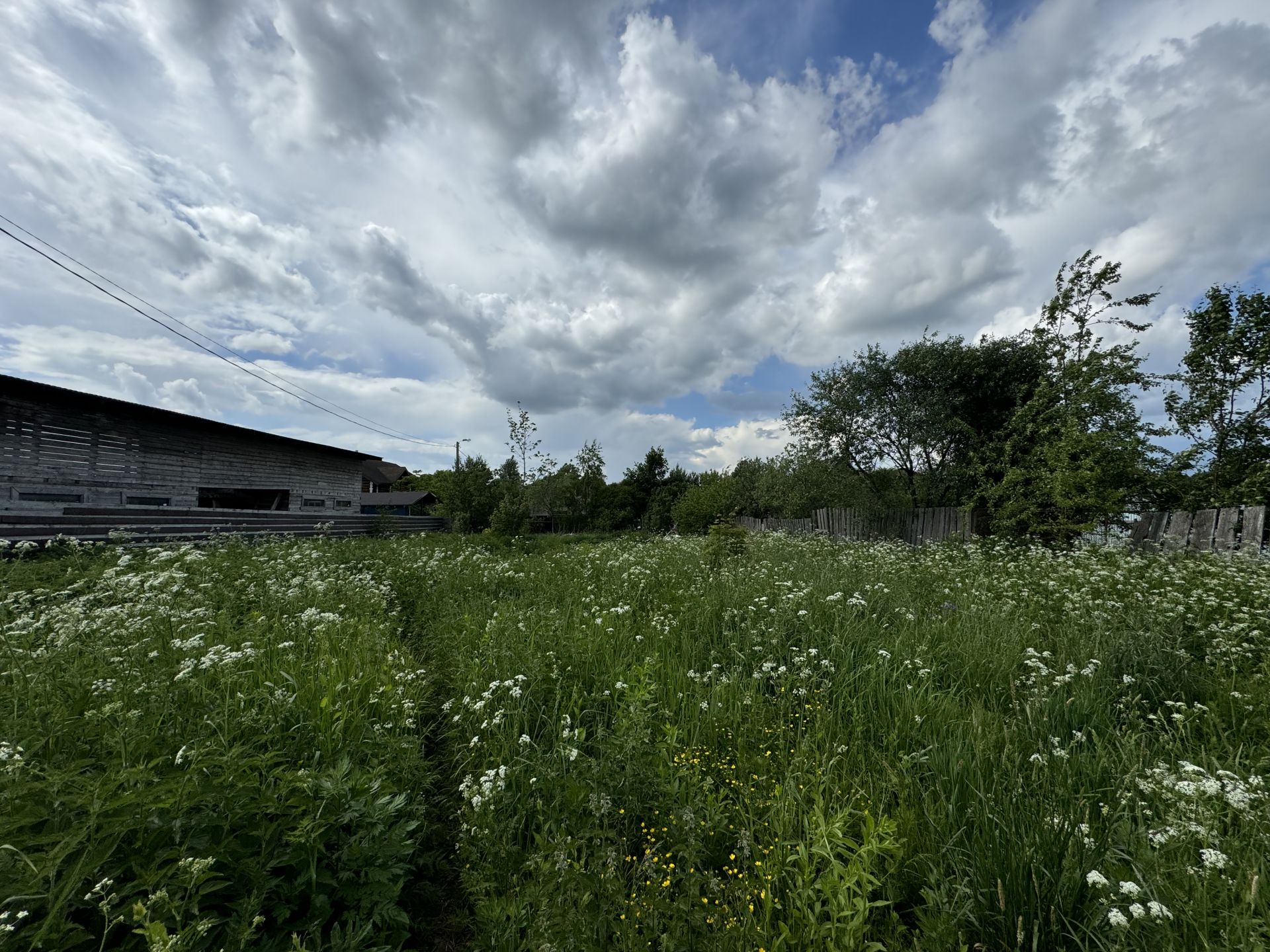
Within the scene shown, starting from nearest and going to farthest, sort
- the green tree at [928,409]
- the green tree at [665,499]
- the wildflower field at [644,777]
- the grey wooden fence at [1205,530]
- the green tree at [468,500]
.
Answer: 1. the wildflower field at [644,777]
2. the grey wooden fence at [1205,530]
3. the green tree at [928,409]
4. the green tree at [468,500]
5. the green tree at [665,499]

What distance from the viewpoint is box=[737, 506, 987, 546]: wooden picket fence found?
14.8m

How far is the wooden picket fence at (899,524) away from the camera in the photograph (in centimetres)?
1481

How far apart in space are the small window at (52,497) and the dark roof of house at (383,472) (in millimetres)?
Answer: 36626

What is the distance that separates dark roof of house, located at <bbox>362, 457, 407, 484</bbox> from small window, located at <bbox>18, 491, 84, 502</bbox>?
36626 mm

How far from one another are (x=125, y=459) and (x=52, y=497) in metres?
2.36

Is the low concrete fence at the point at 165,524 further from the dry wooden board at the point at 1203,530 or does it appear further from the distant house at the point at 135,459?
the dry wooden board at the point at 1203,530

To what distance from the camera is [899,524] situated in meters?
17.1

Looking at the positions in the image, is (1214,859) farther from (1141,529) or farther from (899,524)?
(899,524)

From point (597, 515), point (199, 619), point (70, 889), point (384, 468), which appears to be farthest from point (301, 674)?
point (384, 468)

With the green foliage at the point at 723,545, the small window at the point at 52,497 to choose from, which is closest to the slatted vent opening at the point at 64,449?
the small window at the point at 52,497

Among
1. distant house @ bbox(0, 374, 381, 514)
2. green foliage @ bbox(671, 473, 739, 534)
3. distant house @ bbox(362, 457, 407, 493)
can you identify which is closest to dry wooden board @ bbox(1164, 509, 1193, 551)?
green foliage @ bbox(671, 473, 739, 534)

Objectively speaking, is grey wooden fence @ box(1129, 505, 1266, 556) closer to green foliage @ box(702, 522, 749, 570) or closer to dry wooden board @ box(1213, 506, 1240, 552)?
dry wooden board @ box(1213, 506, 1240, 552)

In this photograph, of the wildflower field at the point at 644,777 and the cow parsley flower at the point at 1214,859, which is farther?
the wildflower field at the point at 644,777

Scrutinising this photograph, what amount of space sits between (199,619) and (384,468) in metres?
65.3
